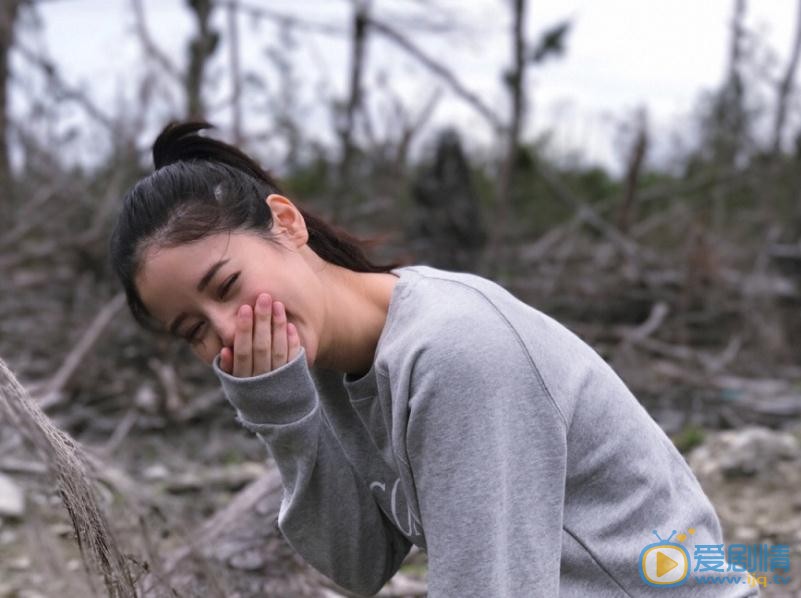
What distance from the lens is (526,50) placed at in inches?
308

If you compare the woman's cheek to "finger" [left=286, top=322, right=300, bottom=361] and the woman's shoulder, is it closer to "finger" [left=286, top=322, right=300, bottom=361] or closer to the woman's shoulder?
"finger" [left=286, top=322, right=300, bottom=361]

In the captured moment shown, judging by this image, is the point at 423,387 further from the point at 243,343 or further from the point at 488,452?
the point at 243,343

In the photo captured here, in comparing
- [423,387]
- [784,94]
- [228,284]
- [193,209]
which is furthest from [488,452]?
[784,94]

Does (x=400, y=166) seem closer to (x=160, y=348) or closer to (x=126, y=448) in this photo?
(x=160, y=348)

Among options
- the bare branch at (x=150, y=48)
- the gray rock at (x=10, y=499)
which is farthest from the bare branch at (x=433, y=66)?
the gray rock at (x=10, y=499)

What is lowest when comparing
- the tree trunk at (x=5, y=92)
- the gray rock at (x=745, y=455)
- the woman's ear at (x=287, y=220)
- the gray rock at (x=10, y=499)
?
the gray rock at (x=745, y=455)

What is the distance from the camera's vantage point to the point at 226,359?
63.8 inches

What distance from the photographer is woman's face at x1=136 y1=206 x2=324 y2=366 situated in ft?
5.12

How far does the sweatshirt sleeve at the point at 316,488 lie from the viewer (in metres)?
1.65

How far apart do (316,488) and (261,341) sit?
446 millimetres

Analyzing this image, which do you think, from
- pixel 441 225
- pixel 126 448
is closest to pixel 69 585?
pixel 126 448

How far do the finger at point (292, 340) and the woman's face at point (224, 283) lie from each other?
18 millimetres

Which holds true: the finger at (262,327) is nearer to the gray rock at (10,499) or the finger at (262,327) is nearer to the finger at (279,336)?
the finger at (279,336)

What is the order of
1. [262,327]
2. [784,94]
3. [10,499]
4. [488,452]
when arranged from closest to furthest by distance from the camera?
[488,452], [262,327], [10,499], [784,94]
